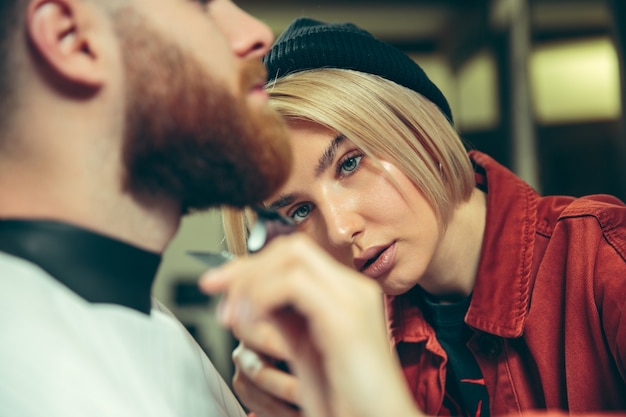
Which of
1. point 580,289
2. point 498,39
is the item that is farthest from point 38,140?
point 498,39

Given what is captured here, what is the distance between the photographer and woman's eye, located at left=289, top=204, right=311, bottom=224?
1305 mm

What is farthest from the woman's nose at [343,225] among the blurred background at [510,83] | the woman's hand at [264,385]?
the blurred background at [510,83]

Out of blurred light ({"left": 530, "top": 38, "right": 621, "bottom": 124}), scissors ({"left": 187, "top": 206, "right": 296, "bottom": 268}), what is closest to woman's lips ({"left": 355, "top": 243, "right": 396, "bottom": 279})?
scissors ({"left": 187, "top": 206, "right": 296, "bottom": 268})

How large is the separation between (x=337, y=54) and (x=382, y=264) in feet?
1.36

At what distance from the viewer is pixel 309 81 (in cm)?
128

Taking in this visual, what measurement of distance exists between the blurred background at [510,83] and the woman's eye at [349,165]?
1.54m

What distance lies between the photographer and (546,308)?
3.82 ft

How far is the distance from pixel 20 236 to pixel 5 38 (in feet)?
0.70

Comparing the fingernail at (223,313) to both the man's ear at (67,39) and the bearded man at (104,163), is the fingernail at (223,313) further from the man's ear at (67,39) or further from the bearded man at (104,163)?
the man's ear at (67,39)

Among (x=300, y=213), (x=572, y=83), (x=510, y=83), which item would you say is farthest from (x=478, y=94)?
(x=300, y=213)

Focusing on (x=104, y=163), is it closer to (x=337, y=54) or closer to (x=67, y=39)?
(x=67, y=39)

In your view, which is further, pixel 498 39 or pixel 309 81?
pixel 498 39

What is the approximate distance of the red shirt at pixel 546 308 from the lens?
108 cm

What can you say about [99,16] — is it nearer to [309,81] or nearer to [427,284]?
[309,81]
